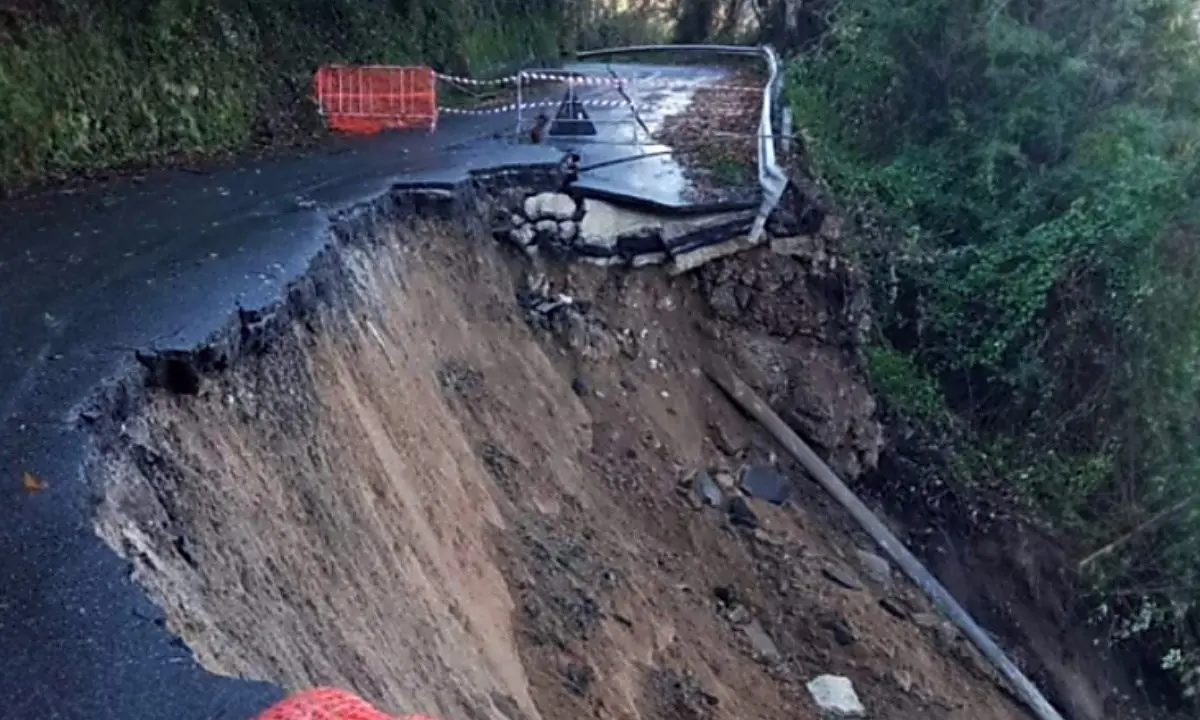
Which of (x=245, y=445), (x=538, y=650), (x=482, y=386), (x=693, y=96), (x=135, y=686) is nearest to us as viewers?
(x=135, y=686)

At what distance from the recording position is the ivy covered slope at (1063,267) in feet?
38.8

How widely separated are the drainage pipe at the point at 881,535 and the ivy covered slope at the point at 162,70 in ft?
20.0

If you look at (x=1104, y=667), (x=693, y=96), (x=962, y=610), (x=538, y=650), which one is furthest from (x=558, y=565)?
(x=693, y=96)

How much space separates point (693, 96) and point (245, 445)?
613 inches

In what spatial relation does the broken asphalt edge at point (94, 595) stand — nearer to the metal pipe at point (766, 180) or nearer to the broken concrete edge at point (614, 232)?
the broken concrete edge at point (614, 232)

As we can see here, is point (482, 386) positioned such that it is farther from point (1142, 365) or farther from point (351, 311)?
point (1142, 365)

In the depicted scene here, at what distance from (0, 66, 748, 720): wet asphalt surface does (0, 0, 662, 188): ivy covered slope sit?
0.86 m

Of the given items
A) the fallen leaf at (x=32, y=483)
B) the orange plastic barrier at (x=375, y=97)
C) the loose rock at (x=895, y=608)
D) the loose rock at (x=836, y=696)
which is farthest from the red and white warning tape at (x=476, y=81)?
the fallen leaf at (x=32, y=483)

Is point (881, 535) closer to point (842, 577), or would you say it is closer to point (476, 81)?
point (842, 577)

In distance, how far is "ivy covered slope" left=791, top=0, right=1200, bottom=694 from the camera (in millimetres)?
11812

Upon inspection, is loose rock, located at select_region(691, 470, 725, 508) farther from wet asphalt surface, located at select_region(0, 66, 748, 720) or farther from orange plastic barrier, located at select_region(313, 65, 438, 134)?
orange plastic barrier, located at select_region(313, 65, 438, 134)

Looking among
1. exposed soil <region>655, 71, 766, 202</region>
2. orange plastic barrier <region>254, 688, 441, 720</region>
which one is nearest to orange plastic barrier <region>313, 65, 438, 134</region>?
exposed soil <region>655, 71, 766, 202</region>

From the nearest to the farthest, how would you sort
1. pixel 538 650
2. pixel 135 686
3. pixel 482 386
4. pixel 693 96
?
pixel 135 686
pixel 538 650
pixel 482 386
pixel 693 96

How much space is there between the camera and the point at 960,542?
38.2ft
